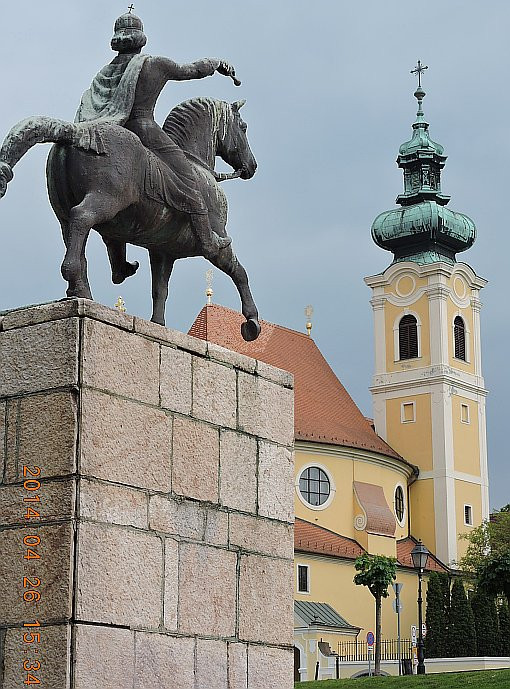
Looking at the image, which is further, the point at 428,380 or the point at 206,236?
the point at 428,380

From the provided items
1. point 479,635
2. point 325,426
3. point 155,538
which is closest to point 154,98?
point 155,538

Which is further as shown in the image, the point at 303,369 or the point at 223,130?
the point at 303,369

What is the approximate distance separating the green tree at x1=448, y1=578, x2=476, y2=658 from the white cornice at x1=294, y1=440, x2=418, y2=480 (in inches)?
284

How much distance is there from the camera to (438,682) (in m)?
25.1

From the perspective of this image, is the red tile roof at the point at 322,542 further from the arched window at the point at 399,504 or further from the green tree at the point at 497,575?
the green tree at the point at 497,575

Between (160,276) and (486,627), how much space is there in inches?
1562

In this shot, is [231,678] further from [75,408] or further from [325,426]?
[325,426]

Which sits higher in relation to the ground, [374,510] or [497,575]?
[374,510]

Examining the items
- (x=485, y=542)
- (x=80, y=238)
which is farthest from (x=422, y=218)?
(x=80, y=238)

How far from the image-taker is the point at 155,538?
6.14 m

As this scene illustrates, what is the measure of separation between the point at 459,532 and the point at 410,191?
17.9m

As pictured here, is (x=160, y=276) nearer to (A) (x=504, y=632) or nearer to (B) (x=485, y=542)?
(A) (x=504, y=632)

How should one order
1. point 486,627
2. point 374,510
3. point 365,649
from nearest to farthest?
1. point 486,627
2. point 365,649
3. point 374,510

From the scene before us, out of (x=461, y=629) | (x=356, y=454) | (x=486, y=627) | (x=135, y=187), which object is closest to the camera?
(x=135, y=187)
